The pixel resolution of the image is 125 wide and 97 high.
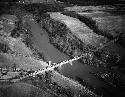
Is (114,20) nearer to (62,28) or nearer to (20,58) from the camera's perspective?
(62,28)

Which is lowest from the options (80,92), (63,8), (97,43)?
(80,92)

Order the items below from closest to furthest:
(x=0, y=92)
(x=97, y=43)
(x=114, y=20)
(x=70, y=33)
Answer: (x=0, y=92) < (x=97, y=43) < (x=70, y=33) < (x=114, y=20)

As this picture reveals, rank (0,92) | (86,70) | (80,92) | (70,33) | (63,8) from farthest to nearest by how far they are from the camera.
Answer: (63,8)
(70,33)
(86,70)
(80,92)
(0,92)

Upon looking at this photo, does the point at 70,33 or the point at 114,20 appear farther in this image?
the point at 114,20

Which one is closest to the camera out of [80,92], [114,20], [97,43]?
[80,92]

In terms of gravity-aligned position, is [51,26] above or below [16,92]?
above

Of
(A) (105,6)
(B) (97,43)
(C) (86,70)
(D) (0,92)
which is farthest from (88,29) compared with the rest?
(D) (0,92)

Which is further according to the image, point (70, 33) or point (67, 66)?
point (70, 33)

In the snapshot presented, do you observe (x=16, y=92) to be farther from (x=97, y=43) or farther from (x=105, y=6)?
(x=105, y=6)

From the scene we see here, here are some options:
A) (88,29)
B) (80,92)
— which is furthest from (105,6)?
(80,92)
